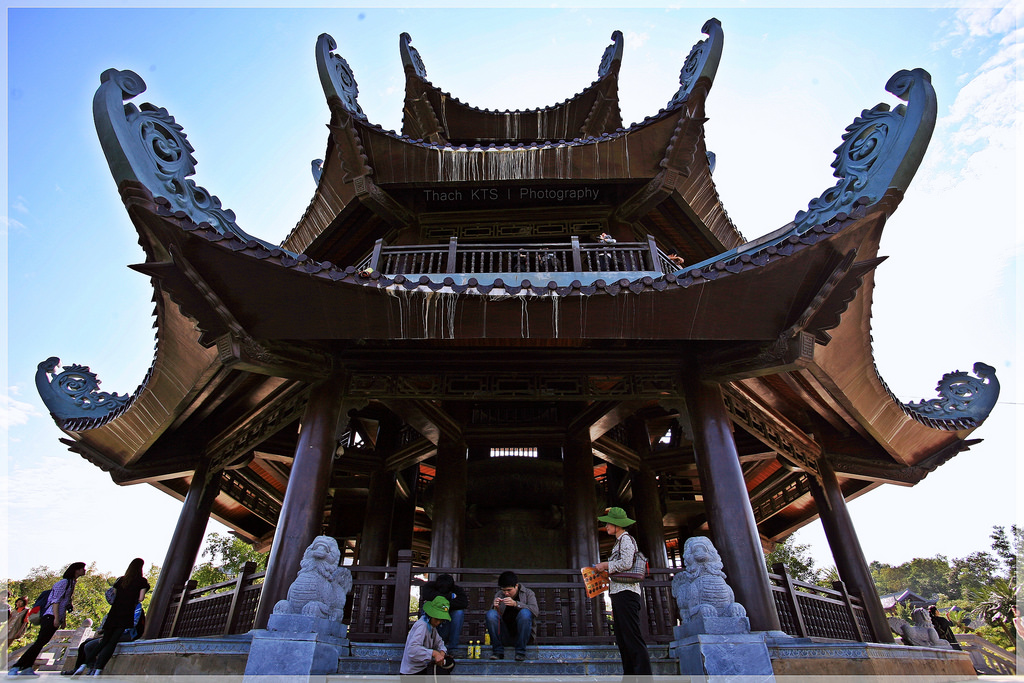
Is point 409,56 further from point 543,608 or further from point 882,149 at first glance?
point 543,608

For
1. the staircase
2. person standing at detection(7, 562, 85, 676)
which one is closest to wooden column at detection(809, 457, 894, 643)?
the staircase

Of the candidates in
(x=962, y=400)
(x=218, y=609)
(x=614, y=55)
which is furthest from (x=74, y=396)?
(x=962, y=400)

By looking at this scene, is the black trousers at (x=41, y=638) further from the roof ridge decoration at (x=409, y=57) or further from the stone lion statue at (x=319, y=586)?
the roof ridge decoration at (x=409, y=57)

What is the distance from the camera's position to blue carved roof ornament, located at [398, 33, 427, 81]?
1186 centimetres

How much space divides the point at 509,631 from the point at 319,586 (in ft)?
5.87

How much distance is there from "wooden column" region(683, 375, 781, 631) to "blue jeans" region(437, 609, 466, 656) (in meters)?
2.68

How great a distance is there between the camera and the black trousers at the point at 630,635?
407cm

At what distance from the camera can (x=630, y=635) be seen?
13.6 ft

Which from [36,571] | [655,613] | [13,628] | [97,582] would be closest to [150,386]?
[13,628]

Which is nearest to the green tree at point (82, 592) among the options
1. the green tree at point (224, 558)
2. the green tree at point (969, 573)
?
the green tree at point (224, 558)

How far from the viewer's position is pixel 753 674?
448 cm

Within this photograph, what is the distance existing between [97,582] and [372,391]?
45.6 m

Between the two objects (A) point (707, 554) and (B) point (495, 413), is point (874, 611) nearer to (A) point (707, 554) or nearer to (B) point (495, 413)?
(A) point (707, 554)

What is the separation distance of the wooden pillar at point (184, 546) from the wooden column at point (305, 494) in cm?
312
